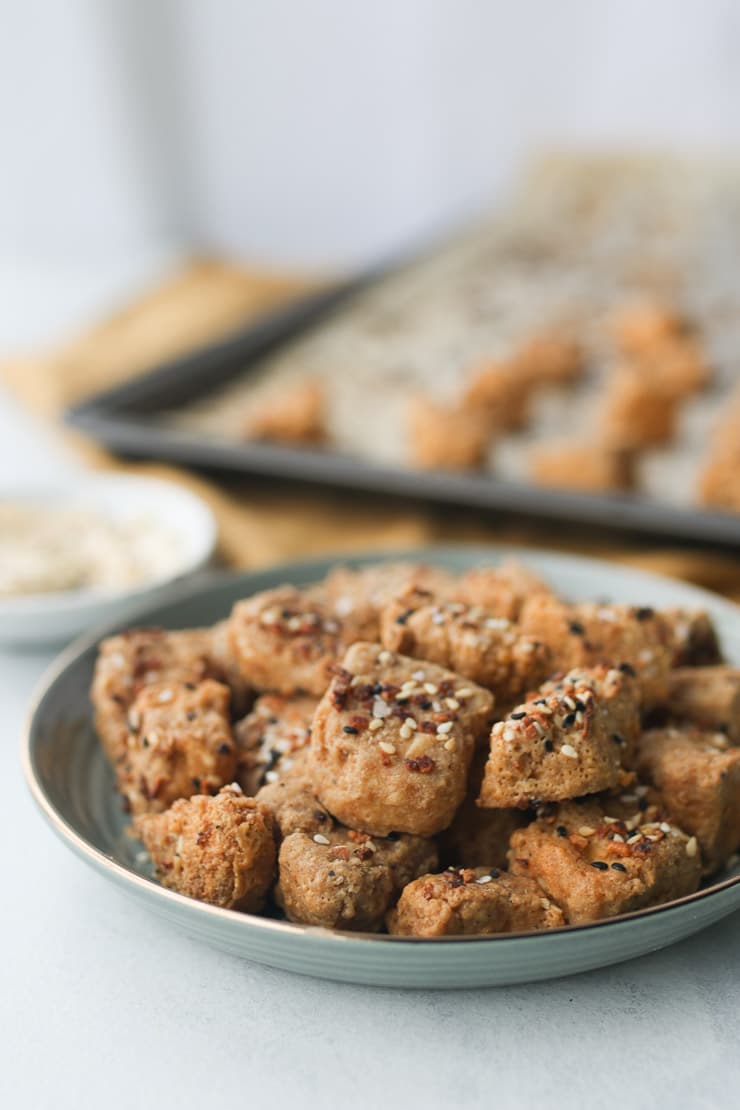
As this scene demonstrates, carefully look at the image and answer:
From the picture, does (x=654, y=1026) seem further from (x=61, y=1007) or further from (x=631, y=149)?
(x=631, y=149)

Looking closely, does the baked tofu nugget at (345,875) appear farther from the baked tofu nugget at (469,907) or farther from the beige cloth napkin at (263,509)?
the beige cloth napkin at (263,509)

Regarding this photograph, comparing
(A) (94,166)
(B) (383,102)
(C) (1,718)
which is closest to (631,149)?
(B) (383,102)

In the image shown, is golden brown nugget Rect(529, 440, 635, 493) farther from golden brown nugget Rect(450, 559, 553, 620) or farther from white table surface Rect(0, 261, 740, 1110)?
white table surface Rect(0, 261, 740, 1110)

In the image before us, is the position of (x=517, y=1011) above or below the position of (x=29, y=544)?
below

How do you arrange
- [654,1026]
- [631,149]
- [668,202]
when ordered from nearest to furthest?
[654,1026] < [668,202] < [631,149]

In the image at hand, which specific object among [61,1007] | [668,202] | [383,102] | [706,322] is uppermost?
[383,102]

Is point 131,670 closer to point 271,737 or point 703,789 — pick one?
point 271,737
